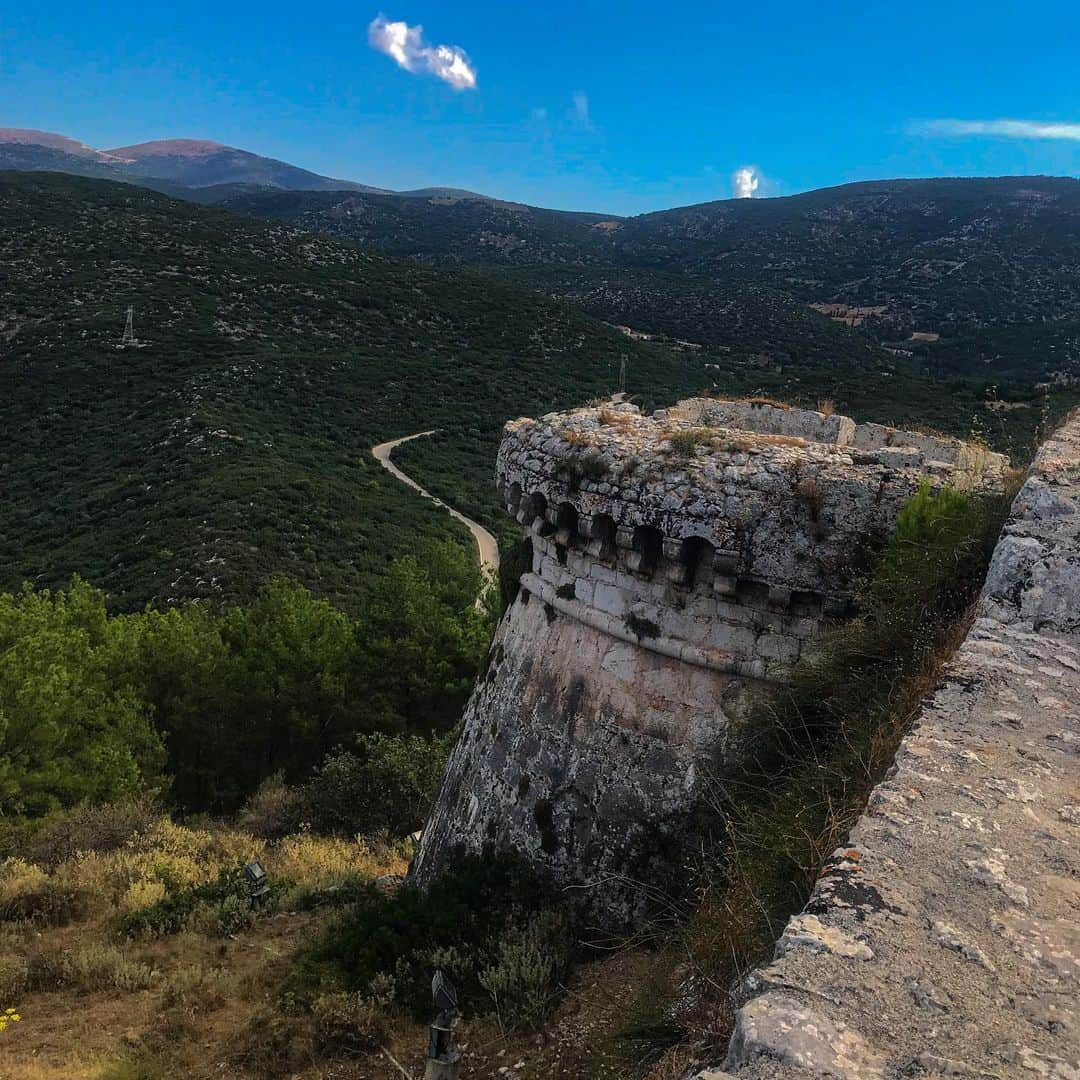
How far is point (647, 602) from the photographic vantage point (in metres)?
5.77

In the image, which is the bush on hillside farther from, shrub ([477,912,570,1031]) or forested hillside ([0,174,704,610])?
shrub ([477,912,570,1031])

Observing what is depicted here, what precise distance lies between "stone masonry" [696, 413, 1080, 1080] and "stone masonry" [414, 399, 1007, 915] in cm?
200

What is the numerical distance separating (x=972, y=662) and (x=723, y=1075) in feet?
7.57

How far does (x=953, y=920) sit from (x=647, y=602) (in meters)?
3.71

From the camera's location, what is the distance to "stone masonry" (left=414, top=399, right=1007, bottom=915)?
525 centimetres

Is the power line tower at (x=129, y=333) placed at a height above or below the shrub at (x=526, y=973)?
below

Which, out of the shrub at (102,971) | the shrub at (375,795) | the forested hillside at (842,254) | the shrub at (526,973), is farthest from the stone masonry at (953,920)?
the forested hillside at (842,254)

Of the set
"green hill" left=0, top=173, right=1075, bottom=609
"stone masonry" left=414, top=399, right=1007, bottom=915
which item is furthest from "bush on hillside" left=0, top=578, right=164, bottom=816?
"stone masonry" left=414, top=399, right=1007, bottom=915

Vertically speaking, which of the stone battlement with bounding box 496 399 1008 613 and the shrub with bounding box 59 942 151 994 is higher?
the stone battlement with bounding box 496 399 1008 613

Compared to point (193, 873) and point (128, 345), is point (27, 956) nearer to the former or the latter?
point (193, 873)

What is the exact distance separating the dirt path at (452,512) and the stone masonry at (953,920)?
70.3 feet

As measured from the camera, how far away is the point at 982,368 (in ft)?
157

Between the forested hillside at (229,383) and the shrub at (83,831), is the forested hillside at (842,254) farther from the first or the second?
the shrub at (83,831)

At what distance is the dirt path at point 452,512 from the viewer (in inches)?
1209
